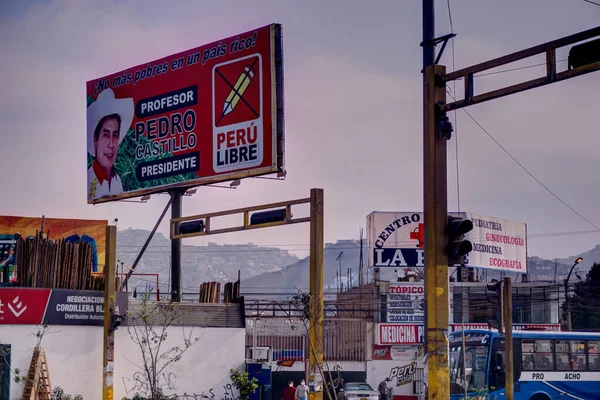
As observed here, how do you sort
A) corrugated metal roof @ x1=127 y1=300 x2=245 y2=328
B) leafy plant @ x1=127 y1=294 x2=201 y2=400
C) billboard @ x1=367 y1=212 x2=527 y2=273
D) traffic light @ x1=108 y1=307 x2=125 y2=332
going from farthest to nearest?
billboard @ x1=367 y1=212 x2=527 y2=273
corrugated metal roof @ x1=127 y1=300 x2=245 y2=328
leafy plant @ x1=127 y1=294 x2=201 y2=400
traffic light @ x1=108 y1=307 x2=125 y2=332

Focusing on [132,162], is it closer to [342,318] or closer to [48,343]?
[48,343]

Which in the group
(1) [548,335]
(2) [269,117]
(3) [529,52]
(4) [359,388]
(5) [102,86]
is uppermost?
(5) [102,86]

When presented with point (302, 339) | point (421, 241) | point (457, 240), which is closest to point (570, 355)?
point (302, 339)

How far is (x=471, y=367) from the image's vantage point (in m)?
33.6

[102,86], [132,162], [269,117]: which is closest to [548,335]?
[269,117]

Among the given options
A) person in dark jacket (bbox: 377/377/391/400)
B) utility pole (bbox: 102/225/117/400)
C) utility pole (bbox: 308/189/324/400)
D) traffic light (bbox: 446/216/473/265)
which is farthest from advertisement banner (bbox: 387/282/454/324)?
traffic light (bbox: 446/216/473/265)

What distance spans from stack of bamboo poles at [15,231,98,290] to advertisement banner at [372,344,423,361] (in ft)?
79.1

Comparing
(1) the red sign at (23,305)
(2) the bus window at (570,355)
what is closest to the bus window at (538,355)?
(2) the bus window at (570,355)

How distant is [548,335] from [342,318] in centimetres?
1964

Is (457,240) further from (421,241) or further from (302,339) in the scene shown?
(421,241)

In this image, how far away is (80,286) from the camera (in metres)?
27.3

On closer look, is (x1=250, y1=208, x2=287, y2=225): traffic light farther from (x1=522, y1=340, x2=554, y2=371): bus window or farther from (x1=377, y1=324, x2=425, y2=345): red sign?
(x1=377, y1=324, x2=425, y2=345): red sign

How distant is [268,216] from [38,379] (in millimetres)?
7775

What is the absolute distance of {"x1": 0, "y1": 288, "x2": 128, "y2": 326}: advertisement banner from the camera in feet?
83.9
